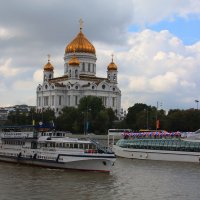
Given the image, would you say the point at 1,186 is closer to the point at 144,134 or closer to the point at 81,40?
the point at 144,134

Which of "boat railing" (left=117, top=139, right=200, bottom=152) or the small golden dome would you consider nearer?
"boat railing" (left=117, top=139, right=200, bottom=152)

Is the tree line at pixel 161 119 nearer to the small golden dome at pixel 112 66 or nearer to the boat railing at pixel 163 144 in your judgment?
the boat railing at pixel 163 144

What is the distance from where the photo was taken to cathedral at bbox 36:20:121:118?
457 ft

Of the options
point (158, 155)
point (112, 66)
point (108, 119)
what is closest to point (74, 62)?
point (112, 66)

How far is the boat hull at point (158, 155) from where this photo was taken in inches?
2261

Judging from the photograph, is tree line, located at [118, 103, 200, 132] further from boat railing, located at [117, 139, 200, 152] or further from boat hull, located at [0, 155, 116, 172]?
boat hull, located at [0, 155, 116, 172]

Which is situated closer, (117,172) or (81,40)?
(117,172)

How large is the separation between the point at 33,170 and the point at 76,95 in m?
93.7

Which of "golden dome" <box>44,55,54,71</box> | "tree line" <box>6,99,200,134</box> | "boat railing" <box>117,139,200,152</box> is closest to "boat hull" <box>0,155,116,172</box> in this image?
"boat railing" <box>117,139,200,152</box>

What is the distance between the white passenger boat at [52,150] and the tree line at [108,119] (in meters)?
45.4

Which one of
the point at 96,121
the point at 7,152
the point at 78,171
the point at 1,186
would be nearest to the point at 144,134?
the point at 7,152

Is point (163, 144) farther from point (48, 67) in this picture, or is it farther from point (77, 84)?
point (48, 67)

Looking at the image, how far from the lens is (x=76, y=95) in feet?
459

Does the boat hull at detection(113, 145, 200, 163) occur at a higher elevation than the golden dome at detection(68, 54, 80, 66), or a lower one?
lower
